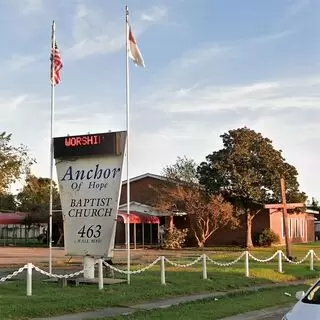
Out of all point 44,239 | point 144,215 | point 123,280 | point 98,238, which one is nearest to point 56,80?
point 98,238

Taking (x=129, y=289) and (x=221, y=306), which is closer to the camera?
(x=221, y=306)

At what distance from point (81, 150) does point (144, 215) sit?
3322cm

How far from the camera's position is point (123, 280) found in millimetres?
18562

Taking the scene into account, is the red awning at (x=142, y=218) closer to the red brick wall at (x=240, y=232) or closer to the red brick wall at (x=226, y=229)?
the red brick wall at (x=226, y=229)

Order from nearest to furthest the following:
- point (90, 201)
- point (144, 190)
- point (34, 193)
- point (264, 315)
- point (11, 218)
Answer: point (264, 315) → point (90, 201) → point (144, 190) → point (11, 218) → point (34, 193)

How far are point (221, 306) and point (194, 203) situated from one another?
31.3 m

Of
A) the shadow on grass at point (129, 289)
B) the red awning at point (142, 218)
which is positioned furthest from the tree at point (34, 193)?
the shadow on grass at point (129, 289)

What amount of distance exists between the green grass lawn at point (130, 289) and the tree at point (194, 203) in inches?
801

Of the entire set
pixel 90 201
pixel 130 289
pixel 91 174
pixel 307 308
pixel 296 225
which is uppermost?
pixel 91 174

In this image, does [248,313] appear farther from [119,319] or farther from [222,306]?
[119,319]

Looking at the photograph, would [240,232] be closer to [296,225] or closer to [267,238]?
[267,238]

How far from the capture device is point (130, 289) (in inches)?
669

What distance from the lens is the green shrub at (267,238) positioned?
49344 mm

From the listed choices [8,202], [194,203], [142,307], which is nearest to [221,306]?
[142,307]
